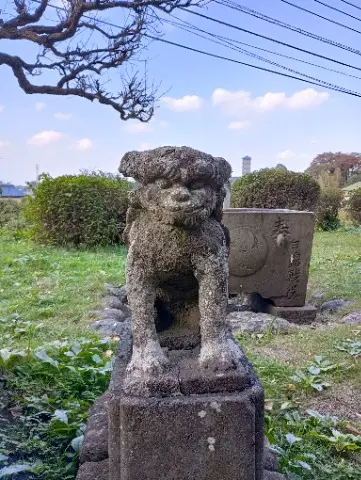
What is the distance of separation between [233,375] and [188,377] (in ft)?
0.43

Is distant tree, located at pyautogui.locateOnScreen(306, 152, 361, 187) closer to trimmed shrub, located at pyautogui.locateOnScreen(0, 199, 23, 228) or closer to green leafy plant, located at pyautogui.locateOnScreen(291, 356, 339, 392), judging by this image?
trimmed shrub, located at pyautogui.locateOnScreen(0, 199, 23, 228)

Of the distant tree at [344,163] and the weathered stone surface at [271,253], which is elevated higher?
the distant tree at [344,163]

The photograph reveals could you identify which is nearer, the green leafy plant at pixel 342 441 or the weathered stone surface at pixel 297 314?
the green leafy plant at pixel 342 441

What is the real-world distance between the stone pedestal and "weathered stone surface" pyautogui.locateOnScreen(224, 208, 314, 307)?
3081 millimetres

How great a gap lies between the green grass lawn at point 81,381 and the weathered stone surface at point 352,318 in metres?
0.20

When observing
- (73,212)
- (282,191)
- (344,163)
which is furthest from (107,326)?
(344,163)

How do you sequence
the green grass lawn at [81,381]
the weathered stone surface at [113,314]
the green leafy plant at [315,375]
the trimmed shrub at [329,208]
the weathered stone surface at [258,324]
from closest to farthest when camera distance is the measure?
the green grass lawn at [81,381] → the green leafy plant at [315,375] → the weathered stone surface at [258,324] → the weathered stone surface at [113,314] → the trimmed shrub at [329,208]

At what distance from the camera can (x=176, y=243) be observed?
1.48 metres

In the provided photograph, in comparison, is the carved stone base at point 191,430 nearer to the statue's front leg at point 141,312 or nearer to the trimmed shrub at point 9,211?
the statue's front leg at point 141,312

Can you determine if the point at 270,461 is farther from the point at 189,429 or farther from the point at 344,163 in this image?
the point at 344,163

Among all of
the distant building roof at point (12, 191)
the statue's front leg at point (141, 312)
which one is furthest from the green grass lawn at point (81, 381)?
the distant building roof at point (12, 191)

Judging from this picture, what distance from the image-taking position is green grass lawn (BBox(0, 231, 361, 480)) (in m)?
2.05

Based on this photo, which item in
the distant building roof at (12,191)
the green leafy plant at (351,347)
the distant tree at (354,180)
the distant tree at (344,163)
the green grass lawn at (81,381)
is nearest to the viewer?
the green grass lawn at (81,381)

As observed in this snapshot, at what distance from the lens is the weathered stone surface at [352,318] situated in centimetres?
424
